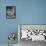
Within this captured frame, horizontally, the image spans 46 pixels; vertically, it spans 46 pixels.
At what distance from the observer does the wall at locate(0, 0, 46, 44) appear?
10.8ft

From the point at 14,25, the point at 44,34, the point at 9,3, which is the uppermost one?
the point at 9,3

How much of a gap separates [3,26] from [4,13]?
328 mm

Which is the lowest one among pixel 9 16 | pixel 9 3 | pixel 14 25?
pixel 14 25

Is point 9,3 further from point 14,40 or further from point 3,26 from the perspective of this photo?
point 14,40

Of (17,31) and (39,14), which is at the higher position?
(39,14)

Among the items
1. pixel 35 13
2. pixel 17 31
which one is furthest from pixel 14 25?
pixel 35 13

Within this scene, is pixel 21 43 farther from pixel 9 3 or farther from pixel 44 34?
pixel 9 3

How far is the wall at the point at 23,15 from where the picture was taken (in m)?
3.29

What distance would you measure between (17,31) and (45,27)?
701 mm

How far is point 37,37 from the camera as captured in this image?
3.13 meters

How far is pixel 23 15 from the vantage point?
130 inches

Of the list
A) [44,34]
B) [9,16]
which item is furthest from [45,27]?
[9,16]

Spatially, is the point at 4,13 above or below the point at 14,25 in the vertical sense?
above

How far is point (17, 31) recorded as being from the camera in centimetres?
326
